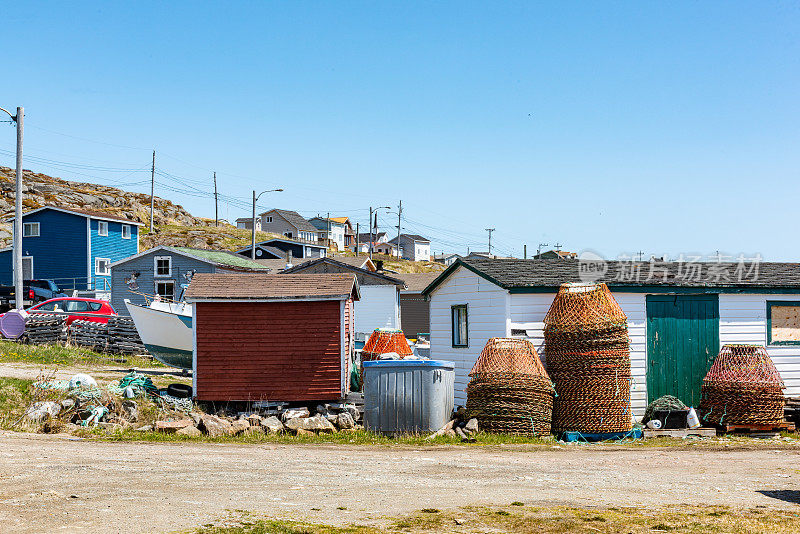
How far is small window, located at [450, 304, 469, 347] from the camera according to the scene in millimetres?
19562

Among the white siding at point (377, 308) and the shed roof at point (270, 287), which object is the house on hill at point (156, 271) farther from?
the shed roof at point (270, 287)

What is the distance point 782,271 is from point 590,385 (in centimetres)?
707

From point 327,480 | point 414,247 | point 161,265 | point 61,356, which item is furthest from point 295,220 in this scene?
point 327,480

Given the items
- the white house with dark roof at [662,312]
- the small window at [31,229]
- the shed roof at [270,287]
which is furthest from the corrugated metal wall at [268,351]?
the small window at [31,229]

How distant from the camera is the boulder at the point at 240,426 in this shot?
16.6 metres

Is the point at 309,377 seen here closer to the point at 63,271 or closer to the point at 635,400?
the point at 635,400

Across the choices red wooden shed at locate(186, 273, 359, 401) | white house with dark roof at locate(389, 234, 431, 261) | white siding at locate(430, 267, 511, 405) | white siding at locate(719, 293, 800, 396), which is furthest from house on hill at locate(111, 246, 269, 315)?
white house with dark roof at locate(389, 234, 431, 261)

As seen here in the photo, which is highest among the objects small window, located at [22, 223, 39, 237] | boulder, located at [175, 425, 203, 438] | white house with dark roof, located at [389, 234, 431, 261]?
white house with dark roof, located at [389, 234, 431, 261]

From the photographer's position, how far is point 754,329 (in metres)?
19.0

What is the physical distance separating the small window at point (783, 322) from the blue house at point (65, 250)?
1657 inches

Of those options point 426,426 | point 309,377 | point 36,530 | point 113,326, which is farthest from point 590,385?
point 113,326

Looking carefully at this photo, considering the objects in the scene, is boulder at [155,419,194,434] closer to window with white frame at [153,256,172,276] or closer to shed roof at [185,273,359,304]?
shed roof at [185,273,359,304]

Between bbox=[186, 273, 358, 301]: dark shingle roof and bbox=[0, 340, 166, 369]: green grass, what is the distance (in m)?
8.98

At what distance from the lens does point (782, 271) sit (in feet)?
65.4
